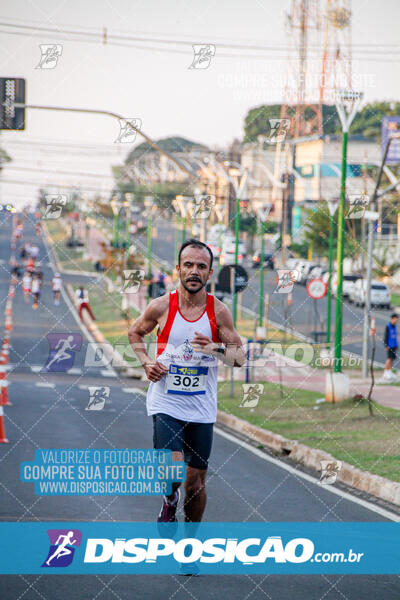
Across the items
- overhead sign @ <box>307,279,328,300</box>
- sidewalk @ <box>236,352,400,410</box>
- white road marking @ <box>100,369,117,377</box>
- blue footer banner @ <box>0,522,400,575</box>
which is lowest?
white road marking @ <box>100,369,117,377</box>

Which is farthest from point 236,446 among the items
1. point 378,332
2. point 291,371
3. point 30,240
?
point 30,240

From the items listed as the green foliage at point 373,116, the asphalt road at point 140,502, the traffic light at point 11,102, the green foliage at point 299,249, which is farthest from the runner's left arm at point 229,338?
the green foliage at point 373,116

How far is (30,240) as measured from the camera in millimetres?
95000

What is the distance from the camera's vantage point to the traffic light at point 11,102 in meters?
14.8

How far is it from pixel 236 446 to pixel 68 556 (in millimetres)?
7626

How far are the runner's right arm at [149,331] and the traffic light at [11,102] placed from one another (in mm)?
8676

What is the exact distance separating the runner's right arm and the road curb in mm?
4228

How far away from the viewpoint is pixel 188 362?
651 centimetres

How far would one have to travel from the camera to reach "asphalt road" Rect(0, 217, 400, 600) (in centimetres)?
621

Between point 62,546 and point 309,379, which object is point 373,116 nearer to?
point 309,379

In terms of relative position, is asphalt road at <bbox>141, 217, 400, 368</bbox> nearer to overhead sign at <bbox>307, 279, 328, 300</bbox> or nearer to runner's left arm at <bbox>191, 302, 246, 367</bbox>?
overhead sign at <bbox>307, 279, 328, 300</bbox>

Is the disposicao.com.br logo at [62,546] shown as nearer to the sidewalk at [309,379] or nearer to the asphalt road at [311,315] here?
the sidewalk at [309,379]

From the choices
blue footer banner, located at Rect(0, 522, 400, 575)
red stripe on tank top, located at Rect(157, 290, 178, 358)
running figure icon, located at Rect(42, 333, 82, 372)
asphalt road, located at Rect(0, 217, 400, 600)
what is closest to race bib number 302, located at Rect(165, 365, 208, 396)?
red stripe on tank top, located at Rect(157, 290, 178, 358)

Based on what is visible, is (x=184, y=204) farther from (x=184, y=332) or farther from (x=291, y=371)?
(x=184, y=332)
